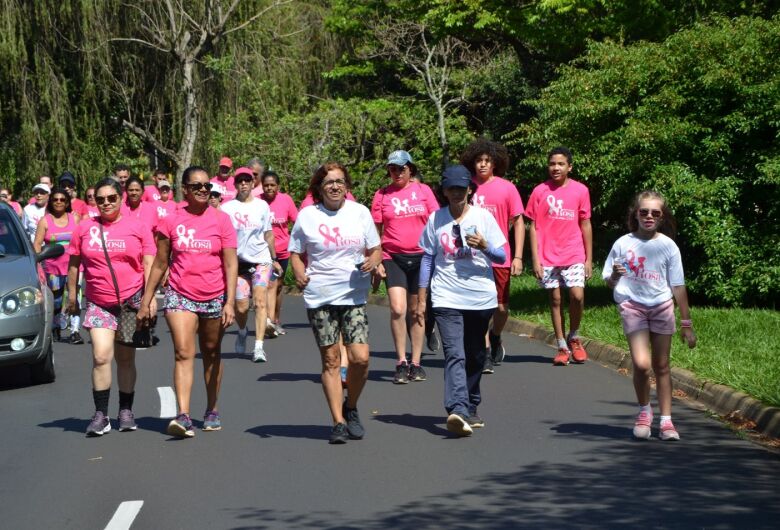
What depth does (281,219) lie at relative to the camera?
15117 mm

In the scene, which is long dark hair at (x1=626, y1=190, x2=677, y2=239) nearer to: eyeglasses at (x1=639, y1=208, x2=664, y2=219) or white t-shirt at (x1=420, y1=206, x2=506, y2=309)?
eyeglasses at (x1=639, y1=208, x2=664, y2=219)

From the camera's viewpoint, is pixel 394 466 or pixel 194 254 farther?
pixel 194 254

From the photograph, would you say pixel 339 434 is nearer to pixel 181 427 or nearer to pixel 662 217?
pixel 181 427

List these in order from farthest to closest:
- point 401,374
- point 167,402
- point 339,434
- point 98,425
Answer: point 401,374 → point 167,402 → point 98,425 → point 339,434

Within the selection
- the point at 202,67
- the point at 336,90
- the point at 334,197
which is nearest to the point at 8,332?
the point at 334,197

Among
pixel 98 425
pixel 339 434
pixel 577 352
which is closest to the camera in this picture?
pixel 339 434

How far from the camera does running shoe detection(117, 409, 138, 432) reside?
30.6 ft

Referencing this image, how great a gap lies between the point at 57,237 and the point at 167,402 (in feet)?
18.2

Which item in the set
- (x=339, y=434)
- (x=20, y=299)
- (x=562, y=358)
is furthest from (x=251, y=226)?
(x=339, y=434)

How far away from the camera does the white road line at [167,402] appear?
33.3 ft

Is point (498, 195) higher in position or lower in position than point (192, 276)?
higher

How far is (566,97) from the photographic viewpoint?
17.0 m

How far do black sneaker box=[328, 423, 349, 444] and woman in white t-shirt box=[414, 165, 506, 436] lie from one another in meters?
0.73

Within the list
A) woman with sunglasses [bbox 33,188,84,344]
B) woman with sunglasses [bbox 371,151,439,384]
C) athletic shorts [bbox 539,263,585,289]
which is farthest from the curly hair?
woman with sunglasses [bbox 33,188,84,344]
